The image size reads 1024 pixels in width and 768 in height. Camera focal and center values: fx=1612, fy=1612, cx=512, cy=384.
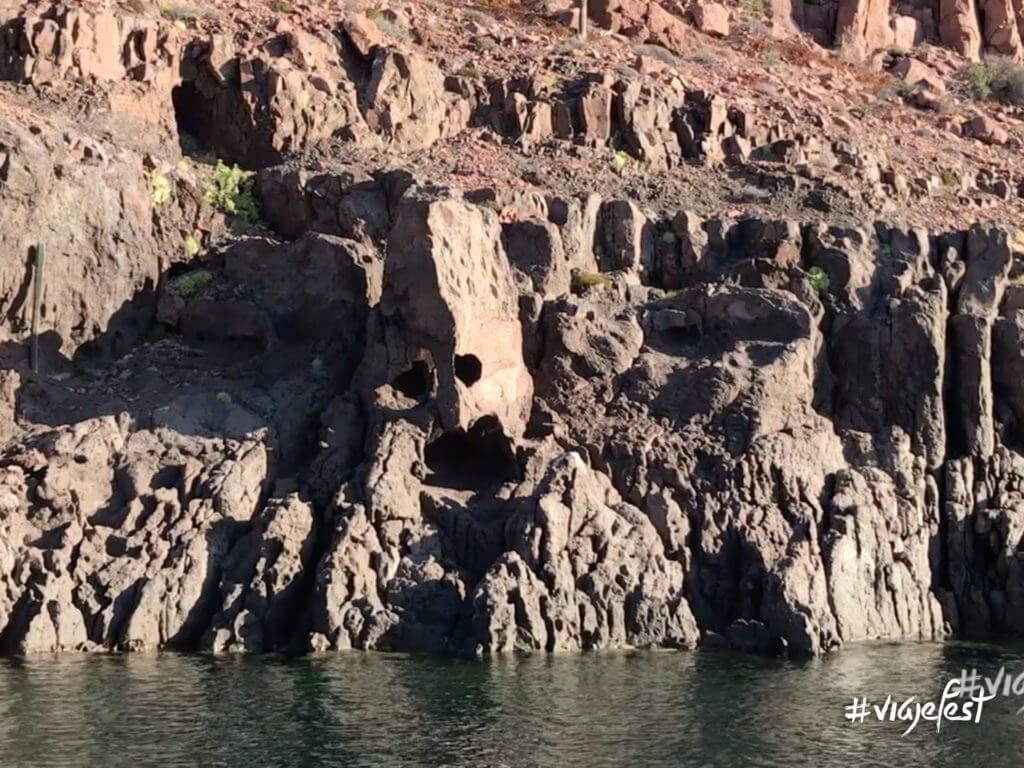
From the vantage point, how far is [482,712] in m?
25.9

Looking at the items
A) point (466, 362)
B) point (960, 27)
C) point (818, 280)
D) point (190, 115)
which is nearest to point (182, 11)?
point (190, 115)

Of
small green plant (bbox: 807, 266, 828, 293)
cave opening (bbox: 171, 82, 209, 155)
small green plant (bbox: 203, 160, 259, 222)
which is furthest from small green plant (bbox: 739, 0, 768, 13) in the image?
small green plant (bbox: 203, 160, 259, 222)

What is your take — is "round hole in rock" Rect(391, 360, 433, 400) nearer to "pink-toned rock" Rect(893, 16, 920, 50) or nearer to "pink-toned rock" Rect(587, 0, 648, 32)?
"pink-toned rock" Rect(587, 0, 648, 32)

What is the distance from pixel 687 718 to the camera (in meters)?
25.6

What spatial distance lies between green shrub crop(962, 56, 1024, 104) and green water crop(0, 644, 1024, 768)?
103ft

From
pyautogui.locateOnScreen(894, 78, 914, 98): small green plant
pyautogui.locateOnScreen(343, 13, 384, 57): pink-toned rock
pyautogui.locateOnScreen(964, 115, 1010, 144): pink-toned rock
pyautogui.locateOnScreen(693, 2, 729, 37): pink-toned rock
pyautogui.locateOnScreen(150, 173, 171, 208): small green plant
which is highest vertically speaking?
pyautogui.locateOnScreen(693, 2, 729, 37): pink-toned rock

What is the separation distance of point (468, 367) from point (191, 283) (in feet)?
27.8

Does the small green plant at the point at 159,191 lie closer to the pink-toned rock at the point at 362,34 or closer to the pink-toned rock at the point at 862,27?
the pink-toned rock at the point at 362,34

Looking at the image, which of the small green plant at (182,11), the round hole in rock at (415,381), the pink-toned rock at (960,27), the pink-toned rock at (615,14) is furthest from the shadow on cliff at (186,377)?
the pink-toned rock at (960,27)

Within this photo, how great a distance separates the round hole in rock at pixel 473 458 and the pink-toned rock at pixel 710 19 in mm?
26425

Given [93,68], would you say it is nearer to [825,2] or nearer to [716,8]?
[716,8]

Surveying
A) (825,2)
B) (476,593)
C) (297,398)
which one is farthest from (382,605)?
(825,2)

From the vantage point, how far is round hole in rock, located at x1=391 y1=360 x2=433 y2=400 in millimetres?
35781

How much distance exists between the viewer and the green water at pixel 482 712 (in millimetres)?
23328
